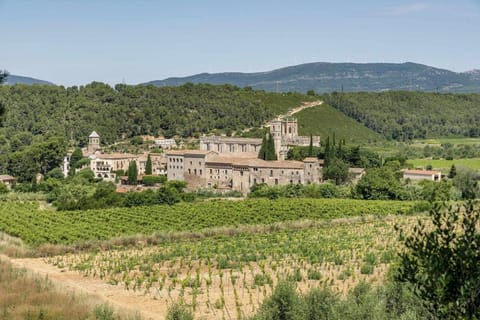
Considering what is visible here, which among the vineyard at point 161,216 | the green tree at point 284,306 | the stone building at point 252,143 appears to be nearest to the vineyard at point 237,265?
the green tree at point 284,306

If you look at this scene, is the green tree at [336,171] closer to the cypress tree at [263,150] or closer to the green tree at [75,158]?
the cypress tree at [263,150]

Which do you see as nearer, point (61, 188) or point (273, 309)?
point (273, 309)

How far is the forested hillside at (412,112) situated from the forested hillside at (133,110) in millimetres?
13454

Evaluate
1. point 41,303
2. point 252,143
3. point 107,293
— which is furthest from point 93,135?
point 41,303

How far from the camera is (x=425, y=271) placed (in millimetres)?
9234

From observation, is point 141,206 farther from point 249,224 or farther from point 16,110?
point 16,110

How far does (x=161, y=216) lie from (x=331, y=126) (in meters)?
67.2

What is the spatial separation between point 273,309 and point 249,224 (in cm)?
2352

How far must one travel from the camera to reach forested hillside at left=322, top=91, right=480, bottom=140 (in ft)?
386

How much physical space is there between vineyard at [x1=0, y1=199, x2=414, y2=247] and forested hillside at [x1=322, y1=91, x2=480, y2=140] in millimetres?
74383

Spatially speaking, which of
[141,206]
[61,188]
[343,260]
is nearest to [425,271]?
[343,260]

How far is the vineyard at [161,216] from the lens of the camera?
32594 millimetres

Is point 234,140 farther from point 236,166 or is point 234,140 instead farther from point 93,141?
point 93,141

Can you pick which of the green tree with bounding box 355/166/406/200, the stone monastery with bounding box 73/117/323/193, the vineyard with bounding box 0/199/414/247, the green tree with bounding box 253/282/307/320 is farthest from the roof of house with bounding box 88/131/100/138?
the green tree with bounding box 253/282/307/320
